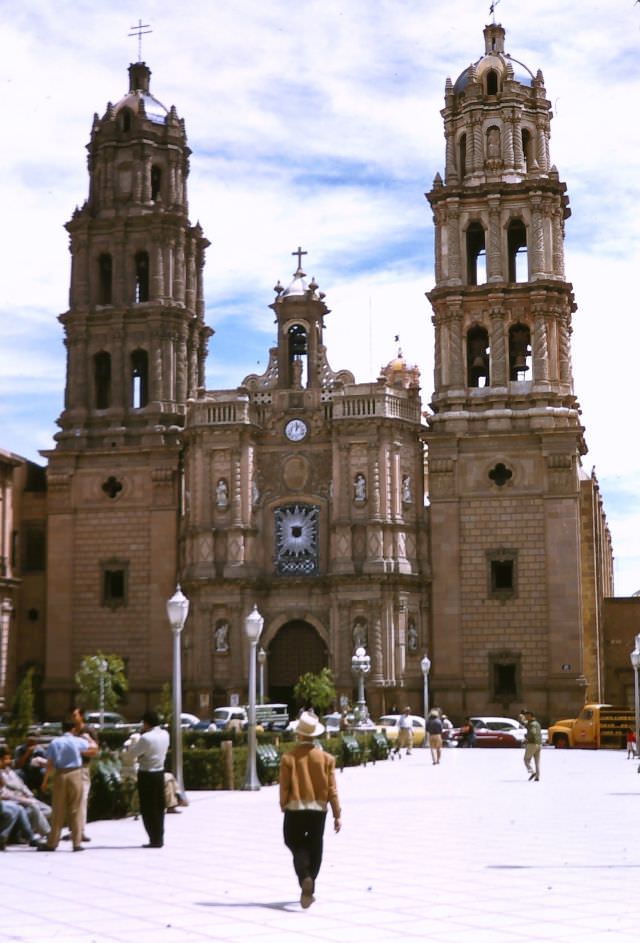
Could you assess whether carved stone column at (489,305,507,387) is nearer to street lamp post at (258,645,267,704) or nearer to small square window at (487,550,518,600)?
small square window at (487,550,518,600)

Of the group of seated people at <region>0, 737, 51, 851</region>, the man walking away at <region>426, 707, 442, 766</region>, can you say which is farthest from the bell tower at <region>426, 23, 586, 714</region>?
the group of seated people at <region>0, 737, 51, 851</region>

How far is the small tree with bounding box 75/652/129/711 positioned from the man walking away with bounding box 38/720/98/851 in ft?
142

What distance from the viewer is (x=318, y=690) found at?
6216 cm

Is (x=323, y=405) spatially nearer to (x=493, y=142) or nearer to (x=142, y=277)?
(x=142, y=277)

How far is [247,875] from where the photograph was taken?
17.5 meters

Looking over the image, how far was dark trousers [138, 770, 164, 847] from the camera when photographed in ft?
66.7

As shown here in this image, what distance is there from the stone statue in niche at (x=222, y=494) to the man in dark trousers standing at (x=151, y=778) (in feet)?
150

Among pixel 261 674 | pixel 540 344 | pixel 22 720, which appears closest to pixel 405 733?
pixel 261 674

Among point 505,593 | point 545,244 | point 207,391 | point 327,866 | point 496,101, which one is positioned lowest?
point 327,866

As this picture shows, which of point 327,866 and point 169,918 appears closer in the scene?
point 169,918

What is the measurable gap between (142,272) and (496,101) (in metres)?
19.2

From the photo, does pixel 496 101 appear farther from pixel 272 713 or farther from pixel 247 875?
pixel 247 875

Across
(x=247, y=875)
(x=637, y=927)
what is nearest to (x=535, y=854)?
(x=247, y=875)

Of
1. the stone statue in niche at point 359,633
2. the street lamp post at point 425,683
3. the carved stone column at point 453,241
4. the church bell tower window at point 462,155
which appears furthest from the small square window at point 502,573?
the church bell tower window at point 462,155
